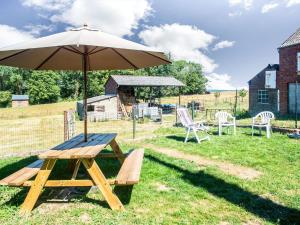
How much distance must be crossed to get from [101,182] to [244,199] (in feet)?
7.35

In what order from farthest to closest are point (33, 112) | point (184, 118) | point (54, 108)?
1. point (54, 108)
2. point (33, 112)
3. point (184, 118)

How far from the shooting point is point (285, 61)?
22125 mm

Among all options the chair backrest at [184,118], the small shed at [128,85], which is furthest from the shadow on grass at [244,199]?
the small shed at [128,85]

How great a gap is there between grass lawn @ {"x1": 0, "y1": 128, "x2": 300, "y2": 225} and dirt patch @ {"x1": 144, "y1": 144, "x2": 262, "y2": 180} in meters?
0.17

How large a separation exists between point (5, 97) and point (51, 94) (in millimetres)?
10708

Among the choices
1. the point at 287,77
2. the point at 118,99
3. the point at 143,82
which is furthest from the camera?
the point at 118,99

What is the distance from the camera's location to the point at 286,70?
22.1 metres

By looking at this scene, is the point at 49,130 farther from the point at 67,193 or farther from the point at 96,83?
the point at 96,83

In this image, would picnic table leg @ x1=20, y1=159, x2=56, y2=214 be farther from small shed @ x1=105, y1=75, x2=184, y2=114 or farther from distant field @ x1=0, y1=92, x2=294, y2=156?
small shed @ x1=105, y1=75, x2=184, y2=114

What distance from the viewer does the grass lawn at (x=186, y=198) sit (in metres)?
3.96

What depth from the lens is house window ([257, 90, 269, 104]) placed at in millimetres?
26716

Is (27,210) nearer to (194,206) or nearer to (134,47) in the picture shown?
(194,206)

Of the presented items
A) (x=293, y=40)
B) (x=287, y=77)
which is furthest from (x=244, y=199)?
(x=293, y=40)

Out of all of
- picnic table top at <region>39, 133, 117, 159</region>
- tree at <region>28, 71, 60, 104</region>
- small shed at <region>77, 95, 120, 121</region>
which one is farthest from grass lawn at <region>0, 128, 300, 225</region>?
tree at <region>28, 71, 60, 104</region>
